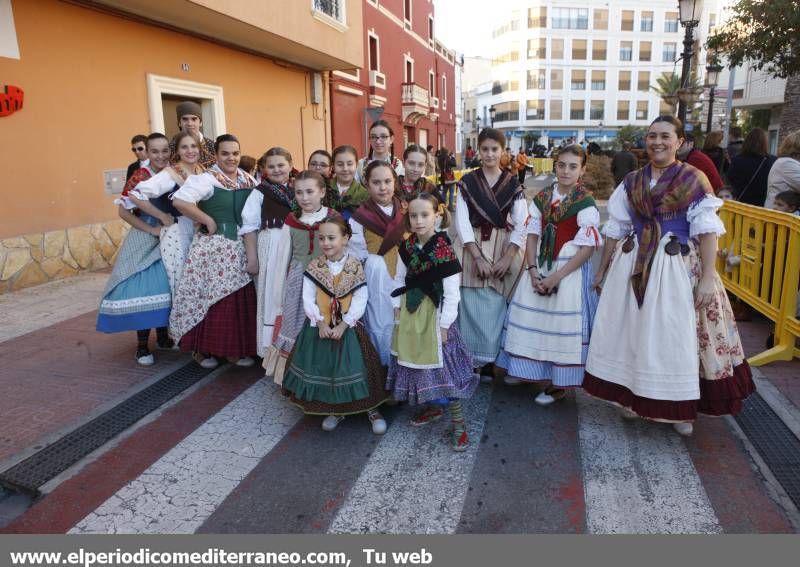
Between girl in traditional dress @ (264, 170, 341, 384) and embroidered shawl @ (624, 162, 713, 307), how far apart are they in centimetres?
185

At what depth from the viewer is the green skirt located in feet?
11.6

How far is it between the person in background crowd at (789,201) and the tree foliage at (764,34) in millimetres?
5649

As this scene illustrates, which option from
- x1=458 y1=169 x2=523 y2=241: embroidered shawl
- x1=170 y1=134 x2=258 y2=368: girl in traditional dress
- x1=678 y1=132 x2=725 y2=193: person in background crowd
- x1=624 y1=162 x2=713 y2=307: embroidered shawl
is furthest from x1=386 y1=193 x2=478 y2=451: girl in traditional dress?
x1=678 y1=132 x2=725 y2=193: person in background crowd

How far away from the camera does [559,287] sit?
3.79 metres

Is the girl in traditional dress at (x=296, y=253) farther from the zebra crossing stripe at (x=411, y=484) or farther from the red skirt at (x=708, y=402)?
the red skirt at (x=708, y=402)

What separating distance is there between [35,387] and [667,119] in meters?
4.73

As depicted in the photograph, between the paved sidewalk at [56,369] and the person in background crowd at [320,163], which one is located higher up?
the person in background crowd at [320,163]

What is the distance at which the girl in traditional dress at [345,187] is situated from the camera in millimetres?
4180

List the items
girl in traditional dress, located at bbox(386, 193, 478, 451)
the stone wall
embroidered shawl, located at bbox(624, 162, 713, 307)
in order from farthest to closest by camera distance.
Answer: the stone wall < girl in traditional dress, located at bbox(386, 193, 478, 451) < embroidered shawl, located at bbox(624, 162, 713, 307)

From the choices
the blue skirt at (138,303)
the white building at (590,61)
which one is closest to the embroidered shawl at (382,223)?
the blue skirt at (138,303)

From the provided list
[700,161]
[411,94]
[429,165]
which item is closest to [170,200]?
[429,165]

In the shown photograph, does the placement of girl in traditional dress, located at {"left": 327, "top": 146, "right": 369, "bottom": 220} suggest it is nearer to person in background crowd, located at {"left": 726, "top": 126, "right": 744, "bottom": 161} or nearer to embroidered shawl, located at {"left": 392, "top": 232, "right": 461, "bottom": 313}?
embroidered shawl, located at {"left": 392, "top": 232, "right": 461, "bottom": 313}
